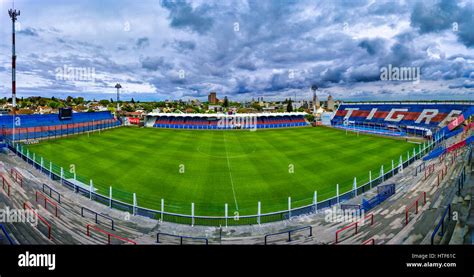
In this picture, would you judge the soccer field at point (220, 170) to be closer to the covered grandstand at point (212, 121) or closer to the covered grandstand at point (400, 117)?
the covered grandstand at point (400, 117)

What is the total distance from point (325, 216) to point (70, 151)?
28351mm

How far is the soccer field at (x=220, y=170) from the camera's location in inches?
582

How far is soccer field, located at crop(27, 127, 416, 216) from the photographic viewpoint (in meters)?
14.8

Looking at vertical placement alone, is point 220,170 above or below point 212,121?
below

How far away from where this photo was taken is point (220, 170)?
2105 centimetres

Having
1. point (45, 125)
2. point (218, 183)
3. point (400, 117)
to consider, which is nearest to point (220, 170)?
point (218, 183)

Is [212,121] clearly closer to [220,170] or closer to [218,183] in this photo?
[220,170]

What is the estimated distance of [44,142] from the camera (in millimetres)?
33969

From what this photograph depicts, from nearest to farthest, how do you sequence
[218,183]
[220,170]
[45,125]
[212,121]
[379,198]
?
[379,198]
[218,183]
[220,170]
[45,125]
[212,121]

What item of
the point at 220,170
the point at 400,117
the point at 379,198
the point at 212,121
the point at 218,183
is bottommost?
the point at 218,183

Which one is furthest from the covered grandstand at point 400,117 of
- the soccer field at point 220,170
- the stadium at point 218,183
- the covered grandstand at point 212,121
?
the covered grandstand at point 212,121

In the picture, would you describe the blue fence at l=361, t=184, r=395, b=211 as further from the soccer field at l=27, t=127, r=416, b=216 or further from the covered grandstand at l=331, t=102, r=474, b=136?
the covered grandstand at l=331, t=102, r=474, b=136

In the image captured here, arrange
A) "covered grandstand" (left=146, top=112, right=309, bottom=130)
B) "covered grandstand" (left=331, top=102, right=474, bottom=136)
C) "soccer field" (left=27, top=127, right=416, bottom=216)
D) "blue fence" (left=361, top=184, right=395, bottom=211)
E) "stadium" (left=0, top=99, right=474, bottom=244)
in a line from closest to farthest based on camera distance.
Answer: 1. "stadium" (left=0, top=99, right=474, bottom=244)
2. "blue fence" (left=361, top=184, right=395, bottom=211)
3. "soccer field" (left=27, top=127, right=416, bottom=216)
4. "covered grandstand" (left=331, top=102, right=474, bottom=136)
5. "covered grandstand" (left=146, top=112, right=309, bottom=130)

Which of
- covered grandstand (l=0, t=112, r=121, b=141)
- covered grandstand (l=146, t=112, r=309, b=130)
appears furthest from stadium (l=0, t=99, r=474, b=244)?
covered grandstand (l=146, t=112, r=309, b=130)
